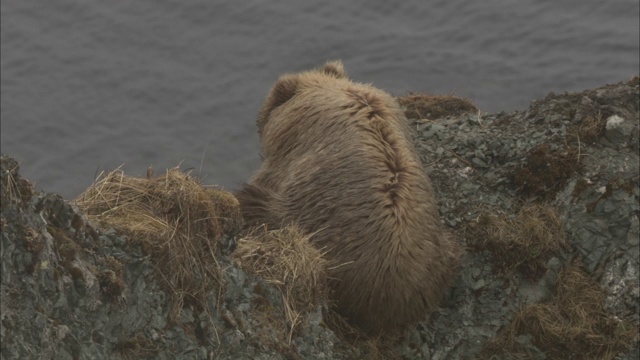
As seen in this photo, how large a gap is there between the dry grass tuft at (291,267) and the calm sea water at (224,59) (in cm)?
1488

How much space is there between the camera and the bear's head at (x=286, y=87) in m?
10.9

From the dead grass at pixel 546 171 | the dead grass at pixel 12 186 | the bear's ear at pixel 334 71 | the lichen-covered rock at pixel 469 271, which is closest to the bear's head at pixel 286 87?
the bear's ear at pixel 334 71

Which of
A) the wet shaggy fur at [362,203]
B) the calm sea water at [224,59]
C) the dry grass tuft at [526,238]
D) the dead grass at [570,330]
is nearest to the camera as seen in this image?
the wet shaggy fur at [362,203]

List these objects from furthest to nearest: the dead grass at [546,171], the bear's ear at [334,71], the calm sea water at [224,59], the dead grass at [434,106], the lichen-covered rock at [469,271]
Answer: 1. the calm sea water at [224,59]
2. the dead grass at [434,106]
3. the bear's ear at [334,71]
4. the dead grass at [546,171]
5. the lichen-covered rock at [469,271]

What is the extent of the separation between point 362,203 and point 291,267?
2.68 feet

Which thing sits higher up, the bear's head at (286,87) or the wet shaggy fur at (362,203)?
the bear's head at (286,87)

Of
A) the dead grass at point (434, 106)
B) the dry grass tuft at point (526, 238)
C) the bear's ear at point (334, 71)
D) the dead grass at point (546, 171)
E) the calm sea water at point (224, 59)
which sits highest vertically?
the bear's ear at point (334, 71)

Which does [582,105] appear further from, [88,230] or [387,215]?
[88,230]

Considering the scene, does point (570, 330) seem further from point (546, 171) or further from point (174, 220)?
point (174, 220)

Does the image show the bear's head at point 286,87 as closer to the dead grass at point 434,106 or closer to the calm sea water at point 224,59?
the dead grass at point 434,106

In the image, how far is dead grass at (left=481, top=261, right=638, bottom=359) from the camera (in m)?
9.25

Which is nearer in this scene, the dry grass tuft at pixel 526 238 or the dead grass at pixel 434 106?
the dry grass tuft at pixel 526 238

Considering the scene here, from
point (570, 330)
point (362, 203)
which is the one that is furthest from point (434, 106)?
point (570, 330)

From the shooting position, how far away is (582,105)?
35.3 ft
